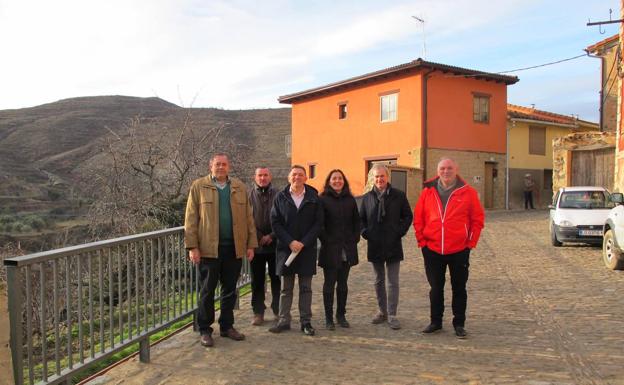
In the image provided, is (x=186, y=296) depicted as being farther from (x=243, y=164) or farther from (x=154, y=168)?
(x=243, y=164)

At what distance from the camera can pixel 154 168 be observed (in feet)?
45.3

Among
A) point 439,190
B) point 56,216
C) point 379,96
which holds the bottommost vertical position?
point 56,216

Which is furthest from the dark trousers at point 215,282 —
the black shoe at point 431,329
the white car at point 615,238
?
the white car at point 615,238

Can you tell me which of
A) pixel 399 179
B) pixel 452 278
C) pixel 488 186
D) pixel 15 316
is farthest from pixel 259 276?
pixel 488 186

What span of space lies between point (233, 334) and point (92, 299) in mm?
1554

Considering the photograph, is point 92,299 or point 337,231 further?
point 337,231

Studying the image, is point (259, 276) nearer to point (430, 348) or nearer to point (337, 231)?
point (337, 231)

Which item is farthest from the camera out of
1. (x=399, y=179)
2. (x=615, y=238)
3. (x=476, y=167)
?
(x=476, y=167)

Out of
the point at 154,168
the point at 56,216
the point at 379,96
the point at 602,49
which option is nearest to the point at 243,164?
the point at 154,168

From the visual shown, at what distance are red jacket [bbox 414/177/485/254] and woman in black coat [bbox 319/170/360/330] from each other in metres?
0.79

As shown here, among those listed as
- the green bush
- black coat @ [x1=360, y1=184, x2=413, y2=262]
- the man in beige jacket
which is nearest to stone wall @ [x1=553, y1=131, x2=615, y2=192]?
black coat @ [x1=360, y1=184, x2=413, y2=262]

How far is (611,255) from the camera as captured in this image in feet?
28.9

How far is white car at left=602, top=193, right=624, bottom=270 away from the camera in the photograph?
8359 millimetres

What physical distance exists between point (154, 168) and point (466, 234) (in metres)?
10.6
